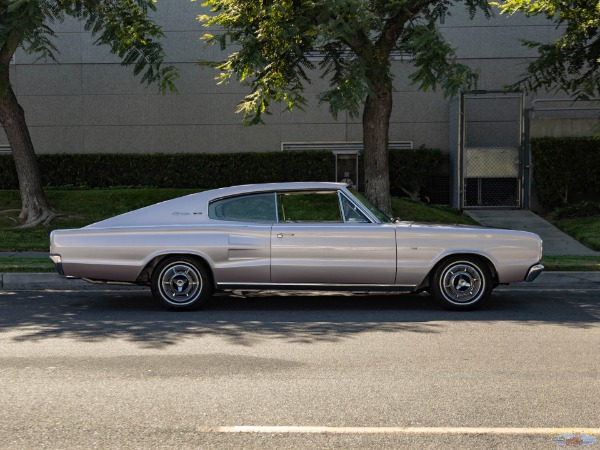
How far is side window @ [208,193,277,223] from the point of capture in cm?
958

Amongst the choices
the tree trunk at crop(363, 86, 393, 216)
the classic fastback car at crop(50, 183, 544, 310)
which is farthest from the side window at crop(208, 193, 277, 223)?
the tree trunk at crop(363, 86, 393, 216)

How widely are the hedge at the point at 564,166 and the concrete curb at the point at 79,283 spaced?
9583 mm

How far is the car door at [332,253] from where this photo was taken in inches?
366

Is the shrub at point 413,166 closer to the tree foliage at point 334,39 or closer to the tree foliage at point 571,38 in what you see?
the tree foliage at point 571,38

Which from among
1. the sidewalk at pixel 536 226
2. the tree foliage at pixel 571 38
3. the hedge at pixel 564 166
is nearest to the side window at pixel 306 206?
the sidewalk at pixel 536 226

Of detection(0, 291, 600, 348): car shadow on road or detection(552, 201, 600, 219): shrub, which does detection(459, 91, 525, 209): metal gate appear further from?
detection(0, 291, 600, 348): car shadow on road

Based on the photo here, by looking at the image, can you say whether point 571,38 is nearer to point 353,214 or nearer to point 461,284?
point 461,284

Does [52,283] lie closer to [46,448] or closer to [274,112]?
[46,448]

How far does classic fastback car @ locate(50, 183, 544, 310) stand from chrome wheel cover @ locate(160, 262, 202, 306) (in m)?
0.01

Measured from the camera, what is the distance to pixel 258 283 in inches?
371

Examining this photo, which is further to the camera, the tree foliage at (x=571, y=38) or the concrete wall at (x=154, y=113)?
the concrete wall at (x=154, y=113)

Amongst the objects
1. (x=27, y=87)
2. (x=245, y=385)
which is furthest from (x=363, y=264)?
(x=27, y=87)

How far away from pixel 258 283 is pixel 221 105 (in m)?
14.4

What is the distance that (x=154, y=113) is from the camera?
23.1 m
